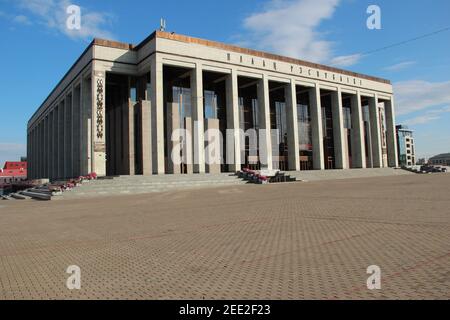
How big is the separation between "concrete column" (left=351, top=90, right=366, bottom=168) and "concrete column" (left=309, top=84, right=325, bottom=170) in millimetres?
9433

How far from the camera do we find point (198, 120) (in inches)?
1528

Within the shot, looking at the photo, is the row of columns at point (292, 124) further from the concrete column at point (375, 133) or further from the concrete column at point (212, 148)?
the concrete column at point (212, 148)

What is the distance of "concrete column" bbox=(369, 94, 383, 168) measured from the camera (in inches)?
2327

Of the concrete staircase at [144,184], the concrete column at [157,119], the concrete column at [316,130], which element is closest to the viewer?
the concrete staircase at [144,184]

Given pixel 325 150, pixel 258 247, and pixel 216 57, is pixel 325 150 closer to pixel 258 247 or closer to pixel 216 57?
pixel 216 57

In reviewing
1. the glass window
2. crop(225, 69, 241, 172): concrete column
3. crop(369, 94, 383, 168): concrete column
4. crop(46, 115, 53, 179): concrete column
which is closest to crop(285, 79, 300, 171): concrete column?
crop(225, 69, 241, 172): concrete column

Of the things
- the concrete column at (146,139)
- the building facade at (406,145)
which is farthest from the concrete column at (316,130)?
the building facade at (406,145)

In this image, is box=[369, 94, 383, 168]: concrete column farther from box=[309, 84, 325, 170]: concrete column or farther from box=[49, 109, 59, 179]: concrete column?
box=[49, 109, 59, 179]: concrete column

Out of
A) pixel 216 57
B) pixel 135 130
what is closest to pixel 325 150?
pixel 216 57

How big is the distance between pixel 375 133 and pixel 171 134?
1427 inches

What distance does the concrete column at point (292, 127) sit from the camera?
4725 centimetres

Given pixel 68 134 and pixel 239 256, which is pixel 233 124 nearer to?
pixel 68 134

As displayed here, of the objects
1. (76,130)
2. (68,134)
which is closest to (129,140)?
(76,130)

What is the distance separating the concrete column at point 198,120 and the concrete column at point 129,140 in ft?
23.3
